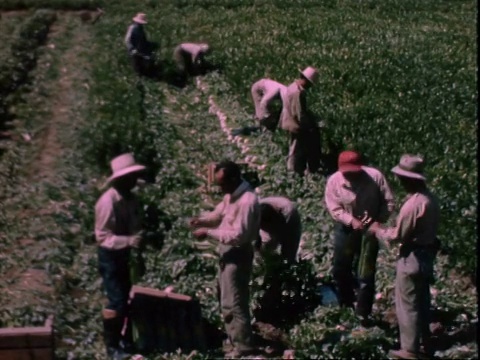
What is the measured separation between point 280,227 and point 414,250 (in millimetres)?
1465

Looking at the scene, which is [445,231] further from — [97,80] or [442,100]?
[97,80]

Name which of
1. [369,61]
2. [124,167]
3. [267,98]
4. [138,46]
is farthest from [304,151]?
[124,167]

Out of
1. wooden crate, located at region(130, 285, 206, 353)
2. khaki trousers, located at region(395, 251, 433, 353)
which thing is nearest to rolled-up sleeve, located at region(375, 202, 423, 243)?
khaki trousers, located at region(395, 251, 433, 353)

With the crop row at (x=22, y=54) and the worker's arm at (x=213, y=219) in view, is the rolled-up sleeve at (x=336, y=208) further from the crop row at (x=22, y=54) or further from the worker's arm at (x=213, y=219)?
the crop row at (x=22, y=54)

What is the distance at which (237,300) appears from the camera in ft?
23.6

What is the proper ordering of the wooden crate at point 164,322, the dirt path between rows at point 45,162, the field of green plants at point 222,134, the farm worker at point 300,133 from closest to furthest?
the wooden crate at point 164,322 < the field of green plants at point 222,134 < the dirt path between rows at point 45,162 < the farm worker at point 300,133

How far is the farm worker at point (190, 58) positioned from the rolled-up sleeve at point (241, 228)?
633 centimetres

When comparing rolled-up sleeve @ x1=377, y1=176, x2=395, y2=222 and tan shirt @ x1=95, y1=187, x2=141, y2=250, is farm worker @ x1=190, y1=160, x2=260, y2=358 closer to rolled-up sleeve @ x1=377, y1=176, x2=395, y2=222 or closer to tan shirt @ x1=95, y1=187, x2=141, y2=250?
tan shirt @ x1=95, y1=187, x2=141, y2=250

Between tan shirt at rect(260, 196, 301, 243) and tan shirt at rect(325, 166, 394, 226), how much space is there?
20.2 inches

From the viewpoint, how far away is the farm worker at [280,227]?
830 cm

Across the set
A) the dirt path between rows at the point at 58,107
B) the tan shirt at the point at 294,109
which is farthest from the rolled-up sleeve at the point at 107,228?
the tan shirt at the point at 294,109

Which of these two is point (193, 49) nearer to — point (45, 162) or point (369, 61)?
point (369, 61)

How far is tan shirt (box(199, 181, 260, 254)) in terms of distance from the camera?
7016 millimetres

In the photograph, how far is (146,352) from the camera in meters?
7.53
